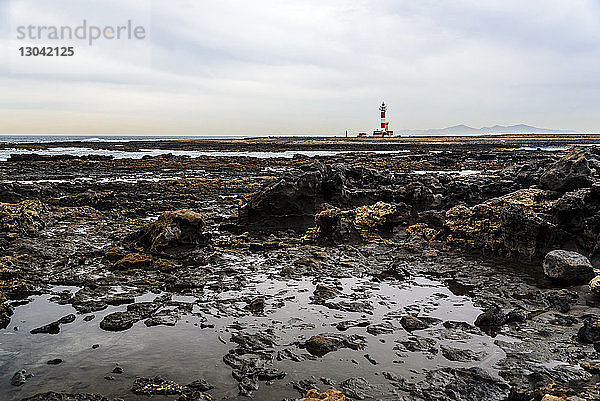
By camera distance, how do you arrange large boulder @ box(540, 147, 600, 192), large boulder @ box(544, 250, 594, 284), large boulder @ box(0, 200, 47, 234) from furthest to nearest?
large boulder @ box(0, 200, 47, 234) → large boulder @ box(540, 147, 600, 192) → large boulder @ box(544, 250, 594, 284)

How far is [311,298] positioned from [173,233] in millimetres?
5427

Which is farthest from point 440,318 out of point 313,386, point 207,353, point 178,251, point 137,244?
point 137,244

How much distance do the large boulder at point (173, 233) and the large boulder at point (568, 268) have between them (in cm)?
958

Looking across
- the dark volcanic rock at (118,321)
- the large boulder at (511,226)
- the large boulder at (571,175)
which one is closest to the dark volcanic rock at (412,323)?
the dark volcanic rock at (118,321)

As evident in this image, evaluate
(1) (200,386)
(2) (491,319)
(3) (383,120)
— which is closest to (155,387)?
(1) (200,386)

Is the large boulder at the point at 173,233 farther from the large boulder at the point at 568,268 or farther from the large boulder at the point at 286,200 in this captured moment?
the large boulder at the point at 568,268

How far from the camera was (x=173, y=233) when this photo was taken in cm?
1241

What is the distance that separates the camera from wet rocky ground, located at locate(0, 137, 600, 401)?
19.0 ft

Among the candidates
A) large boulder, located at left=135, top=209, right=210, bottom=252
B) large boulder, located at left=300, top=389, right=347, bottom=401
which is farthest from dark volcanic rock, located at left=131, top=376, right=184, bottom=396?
large boulder, located at left=135, top=209, right=210, bottom=252

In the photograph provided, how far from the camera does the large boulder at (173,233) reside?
12203 millimetres

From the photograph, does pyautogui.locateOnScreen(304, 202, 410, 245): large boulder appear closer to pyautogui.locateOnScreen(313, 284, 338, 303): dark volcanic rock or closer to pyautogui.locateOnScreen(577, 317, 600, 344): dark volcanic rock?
pyautogui.locateOnScreen(313, 284, 338, 303): dark volcanic rock

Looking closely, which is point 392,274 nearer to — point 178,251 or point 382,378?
point 382,378

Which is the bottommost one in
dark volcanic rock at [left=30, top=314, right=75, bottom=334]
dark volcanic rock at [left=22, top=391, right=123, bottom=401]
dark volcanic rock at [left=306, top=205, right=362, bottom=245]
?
dark volcanic rock at [left=22, top=391, right=123, bottom=401]

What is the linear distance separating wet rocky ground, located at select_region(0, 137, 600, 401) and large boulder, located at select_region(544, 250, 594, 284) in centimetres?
4
